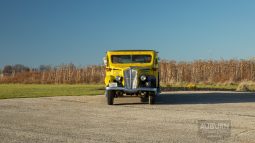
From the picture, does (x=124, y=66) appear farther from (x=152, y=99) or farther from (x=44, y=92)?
(x=44, y=92)

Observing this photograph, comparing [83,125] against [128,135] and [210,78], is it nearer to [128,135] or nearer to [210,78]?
[128,135]

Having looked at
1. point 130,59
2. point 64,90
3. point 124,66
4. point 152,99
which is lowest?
point 152,99

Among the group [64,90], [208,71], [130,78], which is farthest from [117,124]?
[208,71]

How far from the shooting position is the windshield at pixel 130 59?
1989cm

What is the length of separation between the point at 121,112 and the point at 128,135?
5349 millimetres

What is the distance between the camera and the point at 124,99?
22.5 meters

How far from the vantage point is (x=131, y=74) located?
18828 millimetres

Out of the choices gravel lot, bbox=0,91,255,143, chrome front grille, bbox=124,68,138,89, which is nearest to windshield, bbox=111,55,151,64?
chrome front grille, bbox=124,68,138,89

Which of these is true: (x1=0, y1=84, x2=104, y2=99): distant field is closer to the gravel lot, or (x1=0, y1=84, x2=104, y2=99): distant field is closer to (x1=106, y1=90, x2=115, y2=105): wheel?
(x1=106, y1=90, x2=115, y2=105): wheel

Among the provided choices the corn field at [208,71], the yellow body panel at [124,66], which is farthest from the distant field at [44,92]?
the corn field at [208,71]

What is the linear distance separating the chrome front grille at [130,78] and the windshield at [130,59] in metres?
1.12

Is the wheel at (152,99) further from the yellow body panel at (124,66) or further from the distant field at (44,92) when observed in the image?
the distant field at (44,92)

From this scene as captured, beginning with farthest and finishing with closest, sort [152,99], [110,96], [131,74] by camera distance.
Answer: [152,99] → [110,96] → [131,74]

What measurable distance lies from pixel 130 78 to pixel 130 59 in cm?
135
